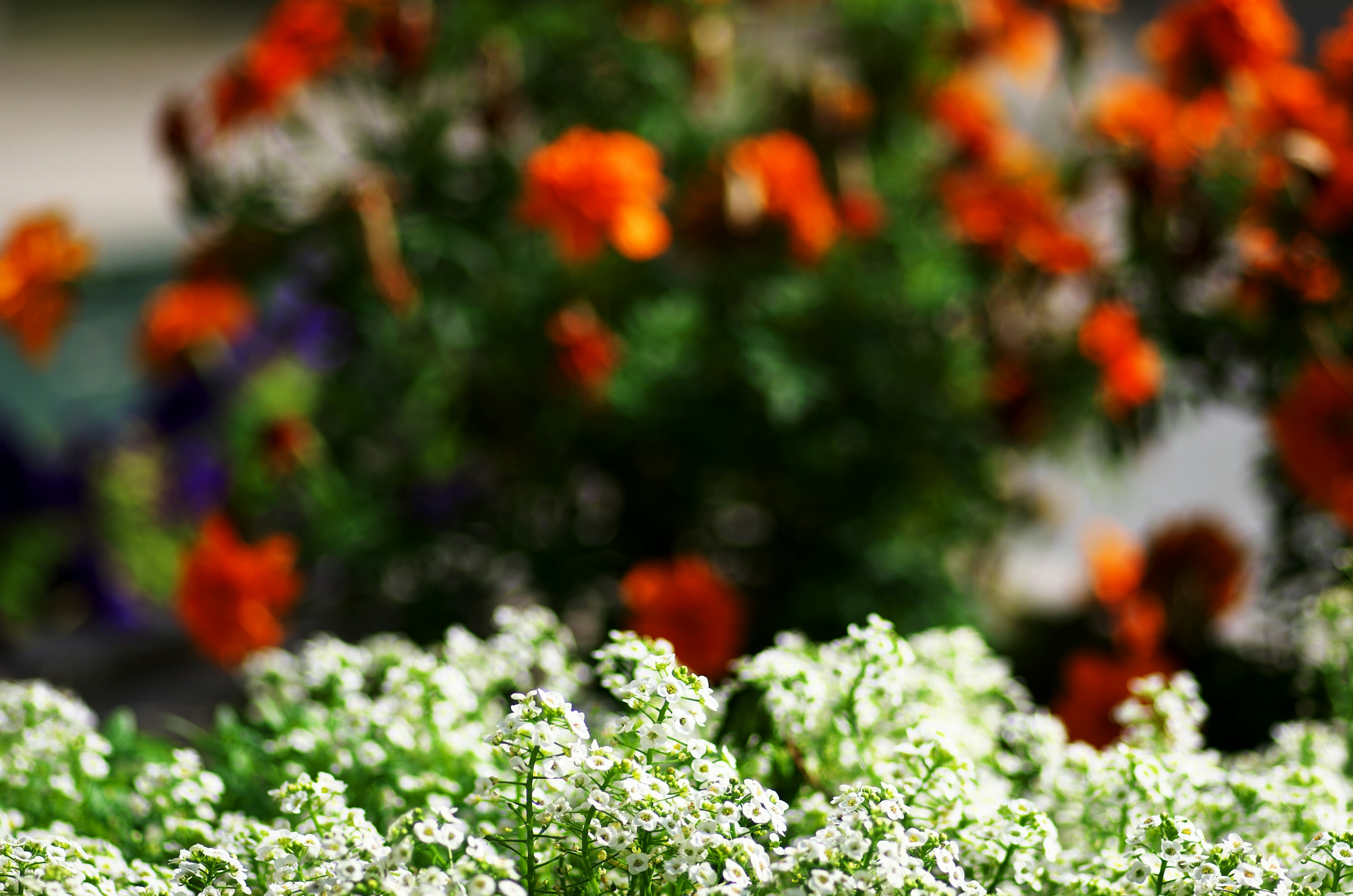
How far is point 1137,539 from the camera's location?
3197mm

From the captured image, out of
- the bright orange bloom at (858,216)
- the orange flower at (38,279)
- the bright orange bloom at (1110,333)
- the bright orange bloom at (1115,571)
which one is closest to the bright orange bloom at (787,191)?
the bright orange bloom at (858,216)

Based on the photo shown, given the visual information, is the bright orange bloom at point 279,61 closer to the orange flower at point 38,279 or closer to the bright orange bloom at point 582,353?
the orange flower at point 38,279

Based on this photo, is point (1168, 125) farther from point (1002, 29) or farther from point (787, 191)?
point (787, 191)

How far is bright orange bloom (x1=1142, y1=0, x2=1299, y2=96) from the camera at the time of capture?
175 cm

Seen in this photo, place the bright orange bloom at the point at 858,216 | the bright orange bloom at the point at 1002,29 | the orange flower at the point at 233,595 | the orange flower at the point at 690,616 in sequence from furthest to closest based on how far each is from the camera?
the bright orange bloom at the point at 1002,29 < the bright orange bloom at the point at 858,216 < the orange flower at the point at 233,595 < the orange flower at the point at 690,616

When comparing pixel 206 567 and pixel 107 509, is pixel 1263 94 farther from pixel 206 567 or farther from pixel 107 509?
pixel 107 509

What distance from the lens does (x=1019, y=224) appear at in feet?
6.43

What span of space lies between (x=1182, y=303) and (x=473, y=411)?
93 cm

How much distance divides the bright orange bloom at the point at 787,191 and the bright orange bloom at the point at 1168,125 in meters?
0.41

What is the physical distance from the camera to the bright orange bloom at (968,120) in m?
2.18

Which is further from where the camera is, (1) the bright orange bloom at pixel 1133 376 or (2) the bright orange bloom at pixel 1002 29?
(2) the bright orange bloom at pixel 1002 29

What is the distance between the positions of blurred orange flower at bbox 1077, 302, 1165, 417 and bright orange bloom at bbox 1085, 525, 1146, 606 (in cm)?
24

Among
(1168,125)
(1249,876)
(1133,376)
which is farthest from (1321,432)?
(1249,876)

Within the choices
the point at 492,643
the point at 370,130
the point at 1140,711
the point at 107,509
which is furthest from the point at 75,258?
the point at 1140,711
